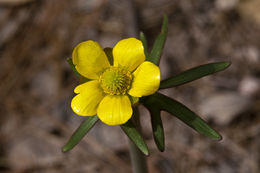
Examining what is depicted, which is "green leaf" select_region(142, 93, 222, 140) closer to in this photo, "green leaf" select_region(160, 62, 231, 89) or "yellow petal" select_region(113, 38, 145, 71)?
"green leaf" select_region(160, 62, 231, 89)

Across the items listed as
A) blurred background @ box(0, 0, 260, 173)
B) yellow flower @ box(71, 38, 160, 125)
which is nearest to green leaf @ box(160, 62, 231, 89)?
yellow flower @ box(71, 38, 160, 125)

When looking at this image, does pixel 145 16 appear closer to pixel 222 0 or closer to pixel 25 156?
pixel 222 0

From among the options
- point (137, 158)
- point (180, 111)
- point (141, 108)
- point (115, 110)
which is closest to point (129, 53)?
point (115, 110)

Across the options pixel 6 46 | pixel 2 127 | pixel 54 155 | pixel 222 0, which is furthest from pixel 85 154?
pixel 222 0

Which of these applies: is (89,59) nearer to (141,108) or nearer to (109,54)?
(109,54)

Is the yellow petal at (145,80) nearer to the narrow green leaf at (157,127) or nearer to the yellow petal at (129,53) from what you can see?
the yellow petal at (129,53)

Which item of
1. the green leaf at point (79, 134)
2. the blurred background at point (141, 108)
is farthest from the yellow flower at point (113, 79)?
the blurred background at point (141, 108)
